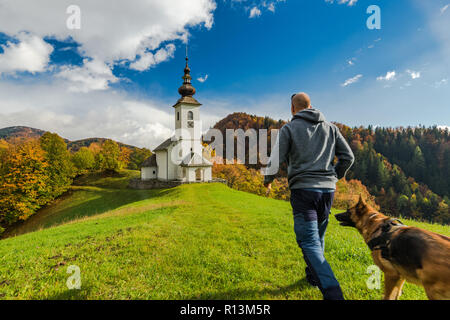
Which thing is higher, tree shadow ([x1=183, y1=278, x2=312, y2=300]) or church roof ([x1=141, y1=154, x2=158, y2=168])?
church roof ([x1=141, y1=154, x2=158, y2=168])

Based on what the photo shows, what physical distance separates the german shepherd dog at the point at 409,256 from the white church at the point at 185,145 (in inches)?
1189

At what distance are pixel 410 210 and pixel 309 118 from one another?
82.6m

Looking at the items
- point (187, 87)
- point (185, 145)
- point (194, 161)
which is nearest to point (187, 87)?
point (187, 87)

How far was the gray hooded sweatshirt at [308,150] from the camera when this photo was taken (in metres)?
2.54

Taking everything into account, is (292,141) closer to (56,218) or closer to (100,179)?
(56,218)

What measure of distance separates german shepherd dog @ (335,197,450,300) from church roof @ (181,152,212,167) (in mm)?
29721

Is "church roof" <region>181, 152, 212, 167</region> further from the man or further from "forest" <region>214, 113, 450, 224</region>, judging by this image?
the man

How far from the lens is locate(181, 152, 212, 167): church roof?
1257 inches

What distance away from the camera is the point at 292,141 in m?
2.62

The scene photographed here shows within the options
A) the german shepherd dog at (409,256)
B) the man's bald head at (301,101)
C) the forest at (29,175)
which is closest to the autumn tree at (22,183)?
the forest at (29,175)

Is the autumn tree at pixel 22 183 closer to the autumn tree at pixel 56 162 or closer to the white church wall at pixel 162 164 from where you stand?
the autumn tree at pixel 56 162

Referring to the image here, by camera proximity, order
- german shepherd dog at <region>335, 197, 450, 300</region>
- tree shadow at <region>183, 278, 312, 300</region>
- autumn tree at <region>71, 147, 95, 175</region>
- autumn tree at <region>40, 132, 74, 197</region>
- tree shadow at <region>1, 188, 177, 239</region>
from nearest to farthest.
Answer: german shepherd dog at <region>335, 197, 450, 300</region> < tree shadow at <region>183, 278, 312, 300</region> < tree shadow at <region>1, 188, 177, 239</region> < autumn tree at <region>40, 132, 74, 197</region> < autumn tree at <region>71, 147, 95, 175</region>

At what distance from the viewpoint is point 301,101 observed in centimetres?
290

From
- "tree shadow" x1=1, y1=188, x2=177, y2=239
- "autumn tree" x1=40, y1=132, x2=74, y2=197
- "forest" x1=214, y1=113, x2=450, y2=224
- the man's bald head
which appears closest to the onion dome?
"tree shadow" x1=1, y1=188, x2=177, y2=239
